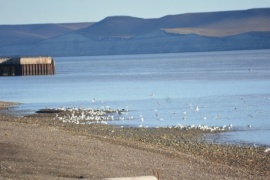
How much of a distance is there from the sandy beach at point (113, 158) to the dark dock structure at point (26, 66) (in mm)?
57491

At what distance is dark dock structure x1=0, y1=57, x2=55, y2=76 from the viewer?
261 ft

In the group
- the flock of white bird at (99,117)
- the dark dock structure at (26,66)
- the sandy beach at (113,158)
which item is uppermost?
the dark dock structure at (26,66)

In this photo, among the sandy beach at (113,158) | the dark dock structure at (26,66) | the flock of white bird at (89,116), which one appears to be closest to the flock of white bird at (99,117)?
the flock of white bird at (89,116)

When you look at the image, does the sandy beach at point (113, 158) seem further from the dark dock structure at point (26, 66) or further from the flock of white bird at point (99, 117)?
the dark dock structure at point (26, 66)

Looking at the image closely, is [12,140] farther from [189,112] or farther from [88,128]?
[189,112]

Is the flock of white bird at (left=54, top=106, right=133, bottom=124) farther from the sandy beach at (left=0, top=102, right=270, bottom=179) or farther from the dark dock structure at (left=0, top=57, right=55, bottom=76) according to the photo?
the dark dock structure at (left=0, top=57, right=55, bottom=76)

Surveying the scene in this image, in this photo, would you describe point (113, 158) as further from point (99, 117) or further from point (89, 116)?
point (89, 116)

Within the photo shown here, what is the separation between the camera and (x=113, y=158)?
16859mm

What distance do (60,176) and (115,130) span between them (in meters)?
13.0

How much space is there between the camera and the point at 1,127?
830 inches

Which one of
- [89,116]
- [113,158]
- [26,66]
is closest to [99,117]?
[89,116]

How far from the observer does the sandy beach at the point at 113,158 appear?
48.7ft

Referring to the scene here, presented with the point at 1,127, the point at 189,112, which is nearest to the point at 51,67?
the point at 189,112

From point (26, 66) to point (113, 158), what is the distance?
67011 millimetres
